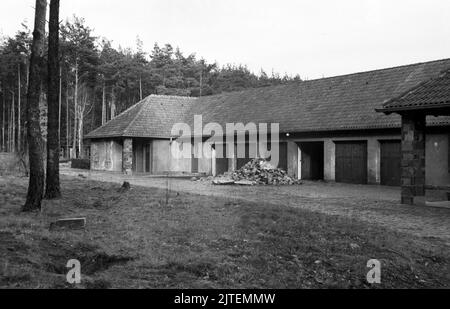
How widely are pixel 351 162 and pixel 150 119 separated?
16676 mm

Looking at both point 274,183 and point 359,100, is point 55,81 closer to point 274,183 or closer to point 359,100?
point 274,183

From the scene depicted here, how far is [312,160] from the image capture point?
2608cm

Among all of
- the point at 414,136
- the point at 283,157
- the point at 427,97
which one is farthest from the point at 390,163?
the point at 427,97

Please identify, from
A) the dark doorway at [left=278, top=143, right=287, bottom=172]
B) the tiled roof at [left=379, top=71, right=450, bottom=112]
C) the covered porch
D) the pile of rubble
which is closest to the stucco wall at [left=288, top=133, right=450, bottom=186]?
the dark doorway at [left=278, top=143, right=287, bottom=172]

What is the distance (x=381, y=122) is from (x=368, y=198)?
21.3ft

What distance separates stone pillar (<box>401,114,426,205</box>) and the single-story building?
1.26 meters

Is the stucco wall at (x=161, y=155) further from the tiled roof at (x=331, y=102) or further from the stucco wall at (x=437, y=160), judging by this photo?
the stucco wall at (x=437, y=160)

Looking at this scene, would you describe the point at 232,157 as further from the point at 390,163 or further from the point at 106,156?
the point at 106,156

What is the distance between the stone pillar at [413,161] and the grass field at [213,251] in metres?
4.78

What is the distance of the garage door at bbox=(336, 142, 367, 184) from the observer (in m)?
22.4

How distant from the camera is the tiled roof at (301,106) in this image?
22.9 meters

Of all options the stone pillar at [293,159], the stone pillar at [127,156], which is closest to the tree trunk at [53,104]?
the stone pillar at [293,159]
